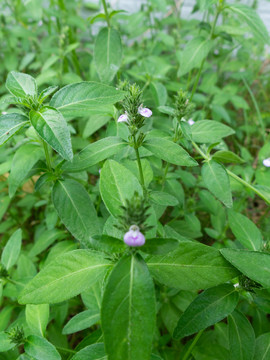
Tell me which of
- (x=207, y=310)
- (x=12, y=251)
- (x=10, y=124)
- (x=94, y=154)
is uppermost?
(x=10, y=124)

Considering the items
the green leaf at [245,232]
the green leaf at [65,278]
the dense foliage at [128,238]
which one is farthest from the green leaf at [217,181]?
the green leaf at [65,278]

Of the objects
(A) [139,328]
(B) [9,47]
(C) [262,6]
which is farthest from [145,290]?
(C) [262,6]

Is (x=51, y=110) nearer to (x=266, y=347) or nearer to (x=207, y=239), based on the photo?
(x=266, y=347)

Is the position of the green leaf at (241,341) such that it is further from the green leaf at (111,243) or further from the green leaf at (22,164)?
the green leaf at (22,164)

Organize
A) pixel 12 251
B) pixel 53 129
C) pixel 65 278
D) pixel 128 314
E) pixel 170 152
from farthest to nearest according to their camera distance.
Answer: pixel 12 251 < pixel 170 152 < pixel 53 129 < pixel 65 278 < pixel 128 314

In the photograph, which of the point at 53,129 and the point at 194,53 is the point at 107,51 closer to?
the point at 194,53

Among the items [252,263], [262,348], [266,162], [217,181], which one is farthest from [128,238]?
[266,162]

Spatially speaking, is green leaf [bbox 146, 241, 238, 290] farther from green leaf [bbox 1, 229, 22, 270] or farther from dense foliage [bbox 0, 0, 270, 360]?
green leaf [bbox 1, 229, 22, 270]
